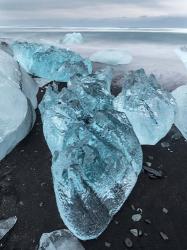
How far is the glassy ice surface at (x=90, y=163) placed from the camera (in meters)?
1.26

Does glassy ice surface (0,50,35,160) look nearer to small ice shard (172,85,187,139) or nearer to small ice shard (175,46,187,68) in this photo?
small ice shard (172,85,187,139)

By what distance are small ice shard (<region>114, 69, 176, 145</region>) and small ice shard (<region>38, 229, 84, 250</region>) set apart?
24.0 inches

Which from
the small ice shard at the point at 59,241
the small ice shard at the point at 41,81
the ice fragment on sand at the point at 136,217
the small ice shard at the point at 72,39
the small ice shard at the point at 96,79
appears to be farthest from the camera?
the small ice shard at the point at 72,39

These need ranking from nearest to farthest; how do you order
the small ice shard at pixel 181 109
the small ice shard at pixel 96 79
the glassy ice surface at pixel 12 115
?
the glassy ice surface at pixel 12 115
the small ice shard at pixel 181 109
the small ice shard at pixel 96 79

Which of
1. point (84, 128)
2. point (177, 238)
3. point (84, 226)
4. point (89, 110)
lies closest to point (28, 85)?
point (89, 110)

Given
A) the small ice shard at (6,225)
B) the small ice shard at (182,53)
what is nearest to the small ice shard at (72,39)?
the small ice shard at (182,53)

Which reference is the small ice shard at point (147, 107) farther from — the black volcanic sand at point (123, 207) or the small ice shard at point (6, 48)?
the small ice shard at point (6, 48)

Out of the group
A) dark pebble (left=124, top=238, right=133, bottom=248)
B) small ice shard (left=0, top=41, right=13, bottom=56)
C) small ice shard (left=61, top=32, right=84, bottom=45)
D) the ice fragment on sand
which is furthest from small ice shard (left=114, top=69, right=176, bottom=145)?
small ice shard (left=61, top=32, right=84, bottom=45)

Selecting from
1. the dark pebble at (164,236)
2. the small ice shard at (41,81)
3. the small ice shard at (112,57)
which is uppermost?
the dark pebble at (164,236)

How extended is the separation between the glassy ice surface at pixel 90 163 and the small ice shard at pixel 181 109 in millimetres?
372

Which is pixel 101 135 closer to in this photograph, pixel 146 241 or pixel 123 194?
pixel 123 194

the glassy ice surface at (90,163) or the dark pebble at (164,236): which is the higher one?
the glassy ice surface at (90,163)

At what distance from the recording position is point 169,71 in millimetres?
2414

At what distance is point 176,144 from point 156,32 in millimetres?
1841
